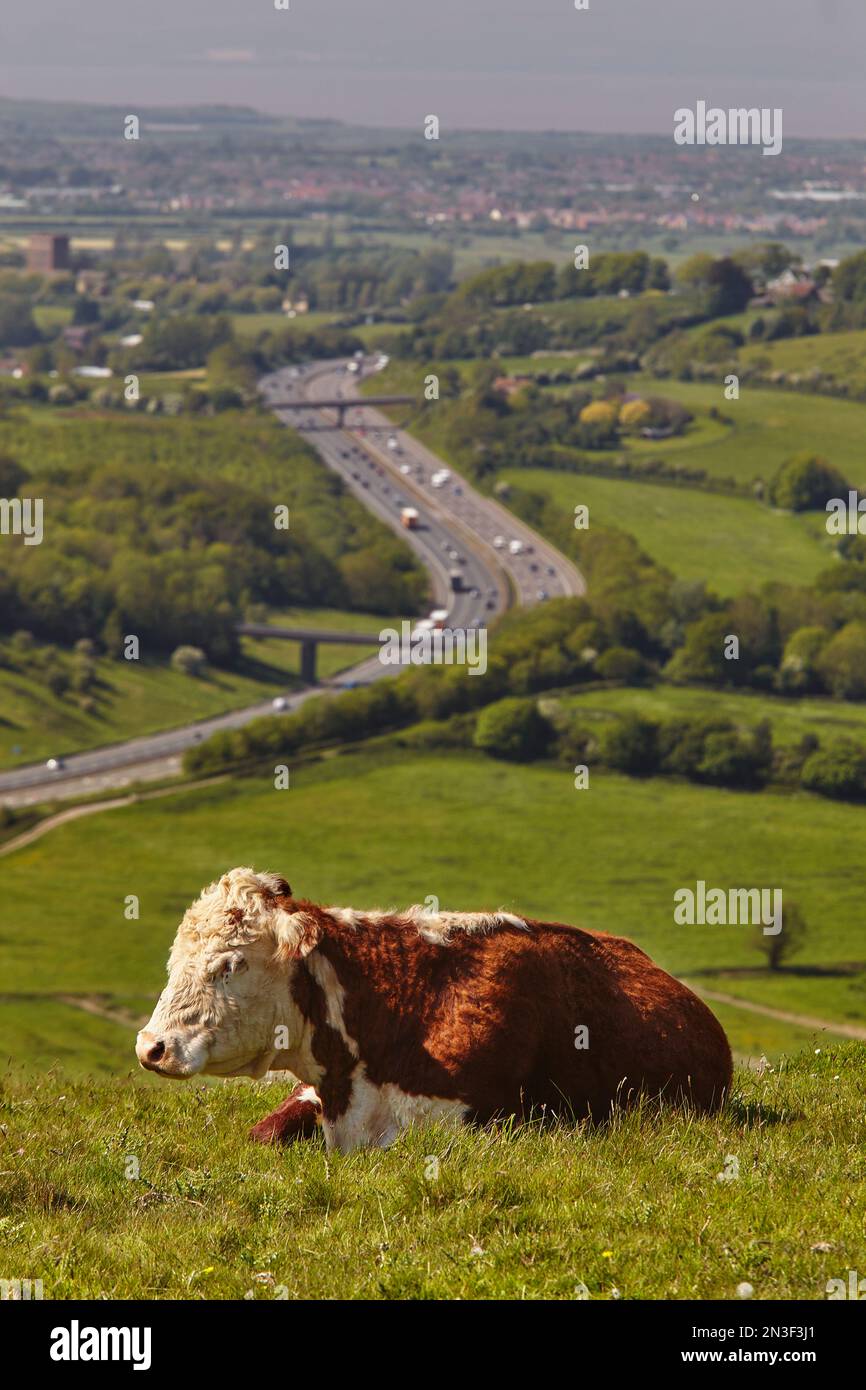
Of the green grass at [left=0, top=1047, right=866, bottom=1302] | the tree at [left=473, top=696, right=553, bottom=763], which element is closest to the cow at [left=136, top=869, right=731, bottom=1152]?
the green grass at [left=0, top=1047, right=866, bottom=1302]

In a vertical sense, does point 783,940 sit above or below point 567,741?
below

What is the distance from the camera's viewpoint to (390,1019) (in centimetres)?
1262

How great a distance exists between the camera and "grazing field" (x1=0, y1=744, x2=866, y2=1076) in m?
131

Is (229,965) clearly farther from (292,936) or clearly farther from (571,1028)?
(571,1028)

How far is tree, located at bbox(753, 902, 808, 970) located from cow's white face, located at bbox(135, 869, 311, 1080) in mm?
122614

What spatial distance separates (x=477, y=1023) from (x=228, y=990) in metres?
1.75

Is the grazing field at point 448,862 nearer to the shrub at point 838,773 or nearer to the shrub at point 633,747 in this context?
the shrub at point 633,747

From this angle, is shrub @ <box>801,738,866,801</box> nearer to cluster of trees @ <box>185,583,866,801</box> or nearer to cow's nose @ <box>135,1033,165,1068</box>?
cluster of trees @ <box>185,583,866,801</box>

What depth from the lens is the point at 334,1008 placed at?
1262 centimetres

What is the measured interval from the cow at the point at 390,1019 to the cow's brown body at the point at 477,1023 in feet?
0.04

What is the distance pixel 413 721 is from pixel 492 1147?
184 metres

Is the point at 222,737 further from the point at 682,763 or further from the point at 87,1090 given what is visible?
the point at 87,1090

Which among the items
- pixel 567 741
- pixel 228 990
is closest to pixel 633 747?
pixel 567 741
